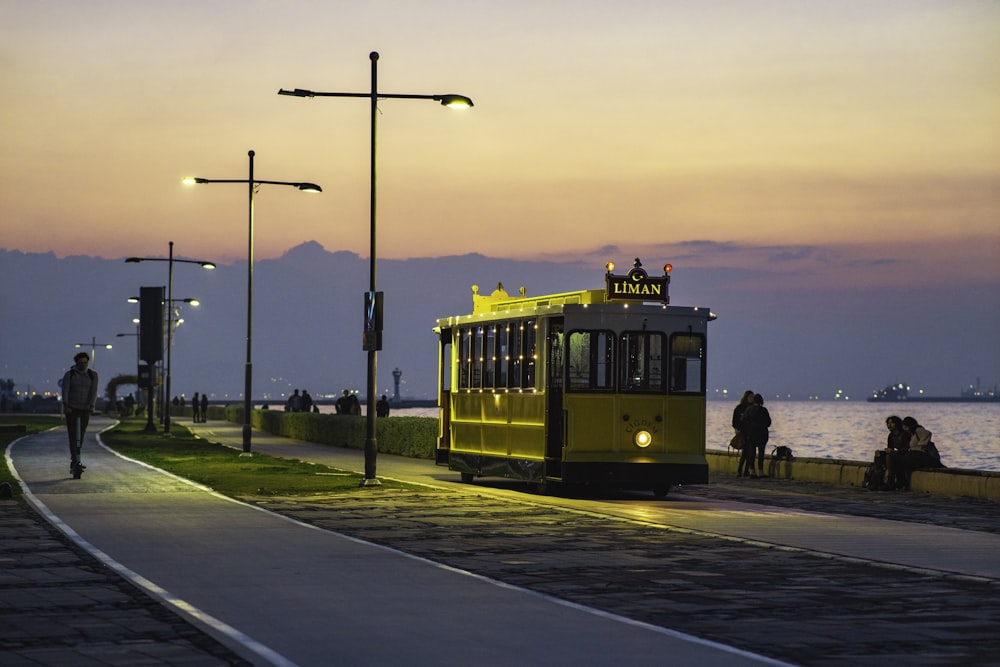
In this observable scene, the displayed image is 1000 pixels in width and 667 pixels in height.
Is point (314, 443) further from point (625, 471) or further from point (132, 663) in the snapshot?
point (132, 663)

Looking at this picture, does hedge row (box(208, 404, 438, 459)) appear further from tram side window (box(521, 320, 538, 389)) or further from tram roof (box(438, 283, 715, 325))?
tram side window (box(521, 320, 538, 389))

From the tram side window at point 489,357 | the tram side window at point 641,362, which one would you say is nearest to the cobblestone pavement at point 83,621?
the tram side window at point 641,362

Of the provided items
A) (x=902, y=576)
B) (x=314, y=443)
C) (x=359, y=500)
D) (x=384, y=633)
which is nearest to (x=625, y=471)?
(x=359, y=500)

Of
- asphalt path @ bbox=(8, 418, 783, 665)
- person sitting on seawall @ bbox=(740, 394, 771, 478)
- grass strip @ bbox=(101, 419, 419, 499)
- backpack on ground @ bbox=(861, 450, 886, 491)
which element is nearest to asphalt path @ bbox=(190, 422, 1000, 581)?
grass strip @ bbox=(101, 419, 419, 499)

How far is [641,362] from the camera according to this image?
1019 inches

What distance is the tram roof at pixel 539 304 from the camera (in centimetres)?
2603

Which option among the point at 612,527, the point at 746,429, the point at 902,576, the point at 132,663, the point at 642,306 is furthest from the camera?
the point at 746,429

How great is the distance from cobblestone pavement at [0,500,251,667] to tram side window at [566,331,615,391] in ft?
36.8

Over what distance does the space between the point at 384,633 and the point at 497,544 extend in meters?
6.37

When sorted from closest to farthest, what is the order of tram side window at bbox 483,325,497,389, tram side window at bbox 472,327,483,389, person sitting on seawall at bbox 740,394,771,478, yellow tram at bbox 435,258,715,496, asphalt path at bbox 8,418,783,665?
asphalt path at bbox 8,418,783,665 → yellow tram at bbox 435,258,715,496 → tram side window at bbox 483,325,497,389 → tram side window at bbox 472,327,483,389 → person sitting on seawall at bbox 740,394,771,478

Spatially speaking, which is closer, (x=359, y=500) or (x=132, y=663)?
(x=132, y=663)

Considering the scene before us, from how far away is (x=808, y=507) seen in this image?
23891 mm

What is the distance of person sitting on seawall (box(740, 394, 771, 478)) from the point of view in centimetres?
3200

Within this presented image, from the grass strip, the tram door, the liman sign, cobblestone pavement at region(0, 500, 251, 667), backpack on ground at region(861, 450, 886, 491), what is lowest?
the grass strip
